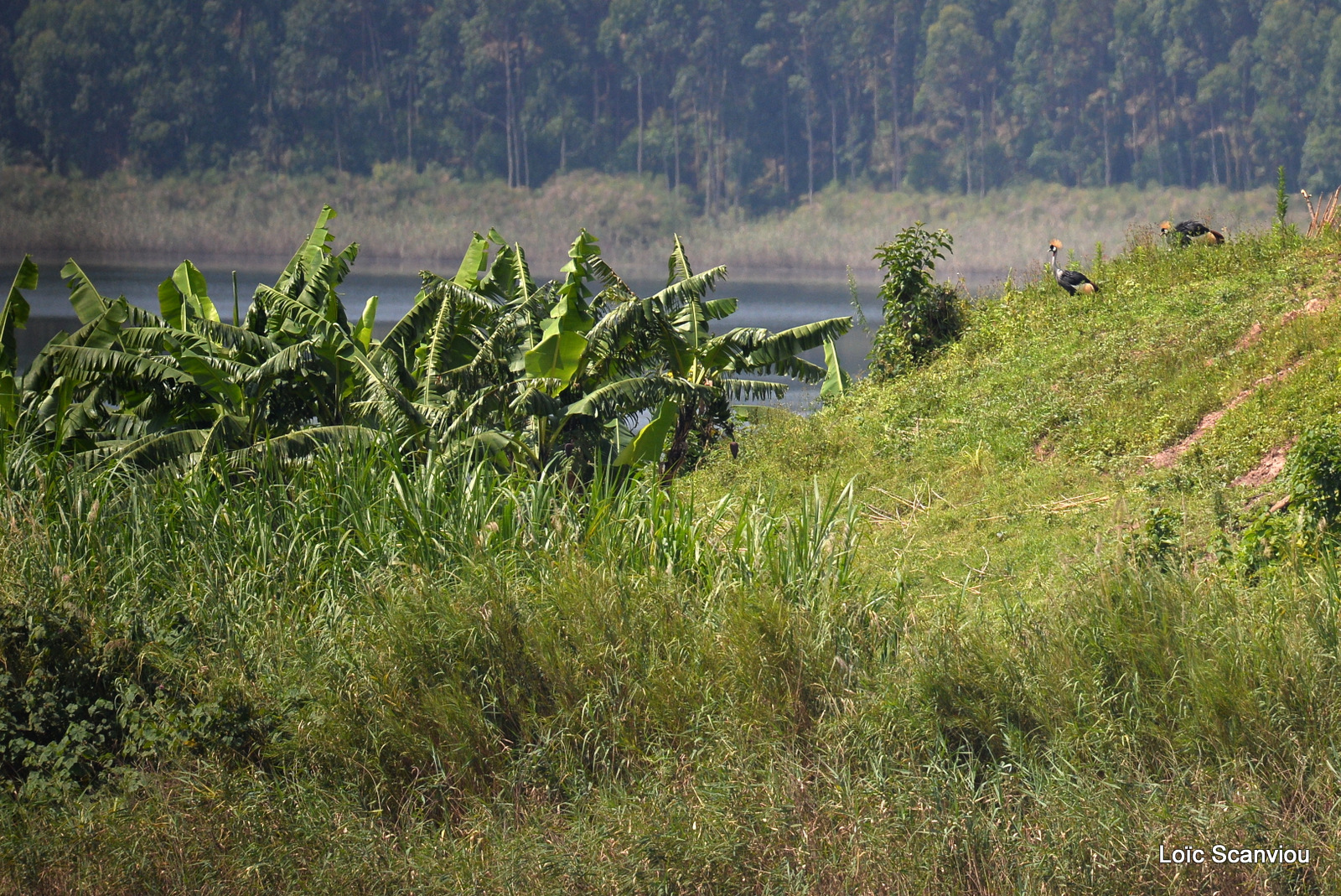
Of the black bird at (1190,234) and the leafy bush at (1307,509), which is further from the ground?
the black bird at (1190,234)

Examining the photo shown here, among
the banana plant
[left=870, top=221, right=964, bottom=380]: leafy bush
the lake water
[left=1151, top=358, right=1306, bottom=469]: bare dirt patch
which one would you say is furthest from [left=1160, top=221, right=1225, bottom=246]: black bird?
[left=1151, top=358, right=1306, bottom=469]: bare dirt patch

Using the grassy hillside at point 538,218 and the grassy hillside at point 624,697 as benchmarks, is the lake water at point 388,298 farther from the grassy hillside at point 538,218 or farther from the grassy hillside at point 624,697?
the grassy hillside at point 624,697

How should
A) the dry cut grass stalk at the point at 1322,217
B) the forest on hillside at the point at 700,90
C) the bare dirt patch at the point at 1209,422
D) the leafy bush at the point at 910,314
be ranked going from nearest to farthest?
the bare dirt patch at the point at 1209,422, the dry cut grass stalk at the point at 1322,217, the leafy bush at the point at 910,314, the forest on hillside at the point at 700,90

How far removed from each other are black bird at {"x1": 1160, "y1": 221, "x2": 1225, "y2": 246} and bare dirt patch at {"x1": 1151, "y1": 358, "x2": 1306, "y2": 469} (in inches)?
220

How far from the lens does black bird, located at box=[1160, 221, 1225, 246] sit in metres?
15.2

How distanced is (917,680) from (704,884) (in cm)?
130

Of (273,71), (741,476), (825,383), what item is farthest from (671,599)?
(273,71)

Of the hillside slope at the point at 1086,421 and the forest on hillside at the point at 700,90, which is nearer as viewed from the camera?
the hillside slope at the point at 1086,421

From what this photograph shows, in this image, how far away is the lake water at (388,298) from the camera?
38.9 metres

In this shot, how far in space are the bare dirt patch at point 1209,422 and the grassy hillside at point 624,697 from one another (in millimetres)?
1334

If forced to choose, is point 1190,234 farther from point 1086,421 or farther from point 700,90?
point 700,90

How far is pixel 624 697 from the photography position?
579 centimetres
